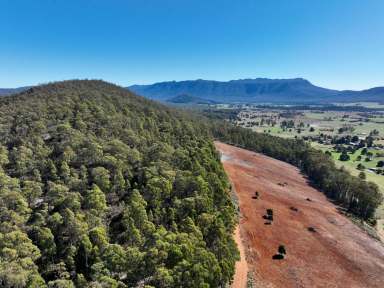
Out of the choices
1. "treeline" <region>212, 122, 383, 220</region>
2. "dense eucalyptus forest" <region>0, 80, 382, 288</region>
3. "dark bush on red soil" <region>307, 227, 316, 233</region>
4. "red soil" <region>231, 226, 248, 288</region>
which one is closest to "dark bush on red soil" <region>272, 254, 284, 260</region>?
"red soil" <region>231, 226, 248, 288</region>

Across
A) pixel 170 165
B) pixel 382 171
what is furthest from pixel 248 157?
pixel 170 165

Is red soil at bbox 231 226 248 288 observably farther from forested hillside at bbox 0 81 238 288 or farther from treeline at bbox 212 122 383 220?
treeline at bbox 212 122 383 220

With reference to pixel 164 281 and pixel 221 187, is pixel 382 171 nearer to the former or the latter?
pixel 221 187

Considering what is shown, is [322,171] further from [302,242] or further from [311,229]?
[302,242]

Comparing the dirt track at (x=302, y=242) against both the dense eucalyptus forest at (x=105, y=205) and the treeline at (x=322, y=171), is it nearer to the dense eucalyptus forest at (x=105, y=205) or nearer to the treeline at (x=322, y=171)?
the treeline at (x=322, y=171)

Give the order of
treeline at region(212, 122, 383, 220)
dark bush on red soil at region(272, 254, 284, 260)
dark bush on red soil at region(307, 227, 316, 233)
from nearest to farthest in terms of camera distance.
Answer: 1. dark bush on red soil at region(272, 254, 284, 260)
2. dark bush on red soil at region(307, 227, 316, 233)
3. treeline at region(212, 122, 383, 220)

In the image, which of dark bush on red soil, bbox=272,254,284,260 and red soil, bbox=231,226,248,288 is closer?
red soil, bbox=231,226,248,288
